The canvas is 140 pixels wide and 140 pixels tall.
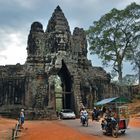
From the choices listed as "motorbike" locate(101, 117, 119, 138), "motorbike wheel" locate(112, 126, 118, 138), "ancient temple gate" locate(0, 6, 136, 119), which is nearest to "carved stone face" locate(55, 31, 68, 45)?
"ancient temple gate" locate(0, 6, 136, 119)

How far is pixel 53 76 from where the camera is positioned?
127 ft

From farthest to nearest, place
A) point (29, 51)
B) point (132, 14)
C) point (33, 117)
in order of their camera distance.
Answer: point (132, 14), point (29, 51), point (33, 117)

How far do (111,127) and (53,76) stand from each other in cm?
2011

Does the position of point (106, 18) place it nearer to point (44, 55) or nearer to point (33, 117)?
point (44, 55)

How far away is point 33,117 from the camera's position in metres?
34.5

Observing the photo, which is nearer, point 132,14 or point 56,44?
point 56,44

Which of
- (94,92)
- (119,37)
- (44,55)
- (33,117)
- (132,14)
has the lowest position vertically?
(33,117)

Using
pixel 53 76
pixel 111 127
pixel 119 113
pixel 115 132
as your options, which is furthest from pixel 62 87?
pixel 115 132

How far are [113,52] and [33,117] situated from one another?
19.1m

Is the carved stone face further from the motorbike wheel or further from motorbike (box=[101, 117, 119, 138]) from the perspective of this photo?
the motorbike wheel

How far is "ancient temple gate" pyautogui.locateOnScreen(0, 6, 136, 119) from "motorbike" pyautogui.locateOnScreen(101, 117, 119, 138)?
54.7 feet

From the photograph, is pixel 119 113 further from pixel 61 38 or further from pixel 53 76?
pixel 61 38

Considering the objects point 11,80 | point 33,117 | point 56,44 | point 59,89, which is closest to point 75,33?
point 56,44

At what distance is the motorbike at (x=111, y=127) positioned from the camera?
61.2ft
